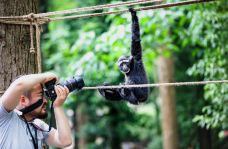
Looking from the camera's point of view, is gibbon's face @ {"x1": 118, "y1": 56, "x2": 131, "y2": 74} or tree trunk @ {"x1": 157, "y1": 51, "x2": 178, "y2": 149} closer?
gibbon's face @ {"x1": 118, "y1": 56, "x2": 131, "y2": 74}

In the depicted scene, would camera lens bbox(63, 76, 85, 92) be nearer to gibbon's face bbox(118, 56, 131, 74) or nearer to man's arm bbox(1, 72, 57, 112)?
man's arm bbox(1, 72, 57, 112)

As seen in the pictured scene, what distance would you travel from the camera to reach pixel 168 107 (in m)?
7.29

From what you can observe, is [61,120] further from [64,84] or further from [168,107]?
[168,107]

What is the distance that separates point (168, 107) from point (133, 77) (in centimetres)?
401

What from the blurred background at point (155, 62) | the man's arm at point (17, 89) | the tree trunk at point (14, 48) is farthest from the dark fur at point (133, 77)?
the blurred background at point (155, 62)

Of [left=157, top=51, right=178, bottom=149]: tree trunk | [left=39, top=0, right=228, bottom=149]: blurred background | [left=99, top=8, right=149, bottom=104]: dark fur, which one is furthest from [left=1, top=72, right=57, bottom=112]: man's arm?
[left=157, top=51, right=178, bottom=149]: tree trunk

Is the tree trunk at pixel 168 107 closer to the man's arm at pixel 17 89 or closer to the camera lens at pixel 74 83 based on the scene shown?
the camera lens at pixel 74 83

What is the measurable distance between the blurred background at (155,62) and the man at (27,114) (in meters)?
2.82

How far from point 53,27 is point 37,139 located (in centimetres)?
592

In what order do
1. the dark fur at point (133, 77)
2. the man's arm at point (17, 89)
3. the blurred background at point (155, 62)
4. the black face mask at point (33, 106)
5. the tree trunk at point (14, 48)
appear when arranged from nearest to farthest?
the man's arm at point (17, 89)
the black face mask at point (33, 106)
the tree trunk at point (14, 48)
the dark fur at point (133, 77)
the blurred background at point (155, 62)

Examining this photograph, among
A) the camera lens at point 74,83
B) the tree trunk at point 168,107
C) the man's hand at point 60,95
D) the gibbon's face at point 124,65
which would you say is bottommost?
the tree trunk at point 168,107

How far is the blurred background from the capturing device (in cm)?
502

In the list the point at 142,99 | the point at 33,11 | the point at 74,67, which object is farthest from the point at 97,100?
the point at 33,11

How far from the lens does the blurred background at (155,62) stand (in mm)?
5023
